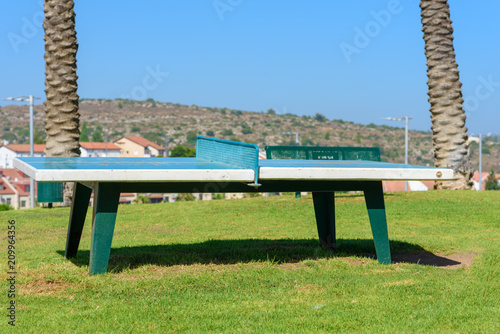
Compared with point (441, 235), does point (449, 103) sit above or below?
above

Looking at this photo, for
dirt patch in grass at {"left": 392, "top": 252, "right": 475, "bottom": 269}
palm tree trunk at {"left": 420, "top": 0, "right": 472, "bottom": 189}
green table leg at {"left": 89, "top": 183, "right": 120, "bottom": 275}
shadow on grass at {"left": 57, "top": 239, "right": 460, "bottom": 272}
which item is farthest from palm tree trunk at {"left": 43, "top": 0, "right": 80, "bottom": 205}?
dirt patch in grass at {"left": 392, "top": 252, "right": 475, "bottom": 269}

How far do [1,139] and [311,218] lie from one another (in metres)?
173

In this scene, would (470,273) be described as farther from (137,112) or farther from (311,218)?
(137,112)

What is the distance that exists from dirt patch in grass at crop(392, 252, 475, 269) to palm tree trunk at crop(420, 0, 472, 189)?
344 inches

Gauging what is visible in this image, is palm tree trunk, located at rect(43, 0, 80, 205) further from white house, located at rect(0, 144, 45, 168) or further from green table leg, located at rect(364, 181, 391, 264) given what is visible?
white house, located at rect(0, 144, 45, 168)

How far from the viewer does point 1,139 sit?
6757 inches

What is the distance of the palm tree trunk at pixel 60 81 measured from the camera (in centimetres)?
1748

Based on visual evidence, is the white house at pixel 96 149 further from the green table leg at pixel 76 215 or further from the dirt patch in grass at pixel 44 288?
the dirt patch in grass at pixel 44 288

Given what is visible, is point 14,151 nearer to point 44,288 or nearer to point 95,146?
point 95,146

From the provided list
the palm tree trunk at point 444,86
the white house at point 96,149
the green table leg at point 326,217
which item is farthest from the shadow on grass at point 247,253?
the white house at point 96,149

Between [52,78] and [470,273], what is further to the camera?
[52,78]

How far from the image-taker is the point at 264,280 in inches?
289

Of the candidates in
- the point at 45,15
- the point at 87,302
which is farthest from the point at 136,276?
the point at 45,15

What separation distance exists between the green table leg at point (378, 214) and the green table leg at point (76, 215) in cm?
386
